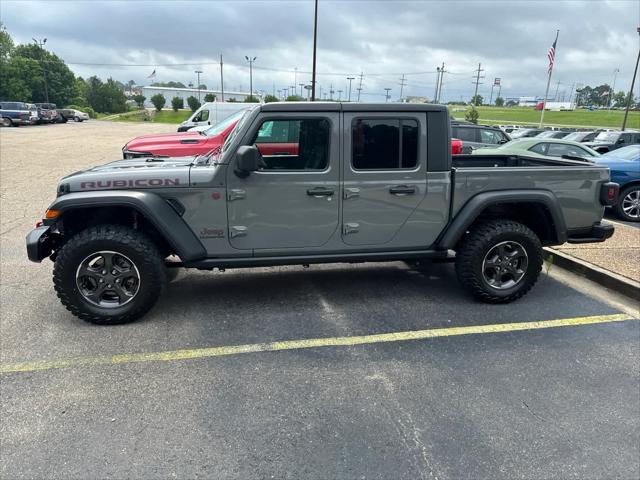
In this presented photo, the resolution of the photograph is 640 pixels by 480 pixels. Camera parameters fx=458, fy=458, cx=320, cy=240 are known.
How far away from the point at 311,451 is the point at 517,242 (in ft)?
9.66

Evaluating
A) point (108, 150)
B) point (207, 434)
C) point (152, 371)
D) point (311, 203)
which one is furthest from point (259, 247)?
point (108, 150)

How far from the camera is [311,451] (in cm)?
253

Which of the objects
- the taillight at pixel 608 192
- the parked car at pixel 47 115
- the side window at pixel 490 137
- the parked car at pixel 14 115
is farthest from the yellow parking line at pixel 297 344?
the parked car at pixel 47 115

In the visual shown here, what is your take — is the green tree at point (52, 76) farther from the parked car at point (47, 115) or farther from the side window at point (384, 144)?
the side window at point (384, 144)

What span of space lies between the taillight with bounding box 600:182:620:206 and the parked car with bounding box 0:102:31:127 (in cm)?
3942

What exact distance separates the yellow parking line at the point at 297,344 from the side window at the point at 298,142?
150 cm

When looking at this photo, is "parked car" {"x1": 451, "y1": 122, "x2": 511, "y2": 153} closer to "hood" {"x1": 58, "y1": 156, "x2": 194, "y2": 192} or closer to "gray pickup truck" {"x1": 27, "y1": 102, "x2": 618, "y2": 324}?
"gray pickup truck" {"x1": 27, "y1": 102, "x2": 618, "y2": 324}

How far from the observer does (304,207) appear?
13.1 feet

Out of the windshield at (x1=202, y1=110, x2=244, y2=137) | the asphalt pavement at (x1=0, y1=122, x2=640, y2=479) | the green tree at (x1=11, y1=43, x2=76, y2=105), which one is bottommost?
the asphalt pavement at (x1=0, y1=122, x2=640, y2=479)

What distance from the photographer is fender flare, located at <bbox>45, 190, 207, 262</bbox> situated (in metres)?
3.68

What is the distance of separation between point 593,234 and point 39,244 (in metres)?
5.21

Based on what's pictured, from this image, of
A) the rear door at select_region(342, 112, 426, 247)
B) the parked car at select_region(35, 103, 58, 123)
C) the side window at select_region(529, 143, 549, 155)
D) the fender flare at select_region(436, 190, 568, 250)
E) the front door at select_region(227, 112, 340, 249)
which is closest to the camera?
the front door at select_region(227, 112, 340, 249)

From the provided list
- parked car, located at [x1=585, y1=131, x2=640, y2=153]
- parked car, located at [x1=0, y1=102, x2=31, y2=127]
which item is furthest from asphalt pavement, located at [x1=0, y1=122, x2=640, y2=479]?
parked car, located at [x1=0, y1=102, x2=31, y2=127]

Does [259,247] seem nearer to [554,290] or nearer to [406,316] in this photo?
[406,316]
